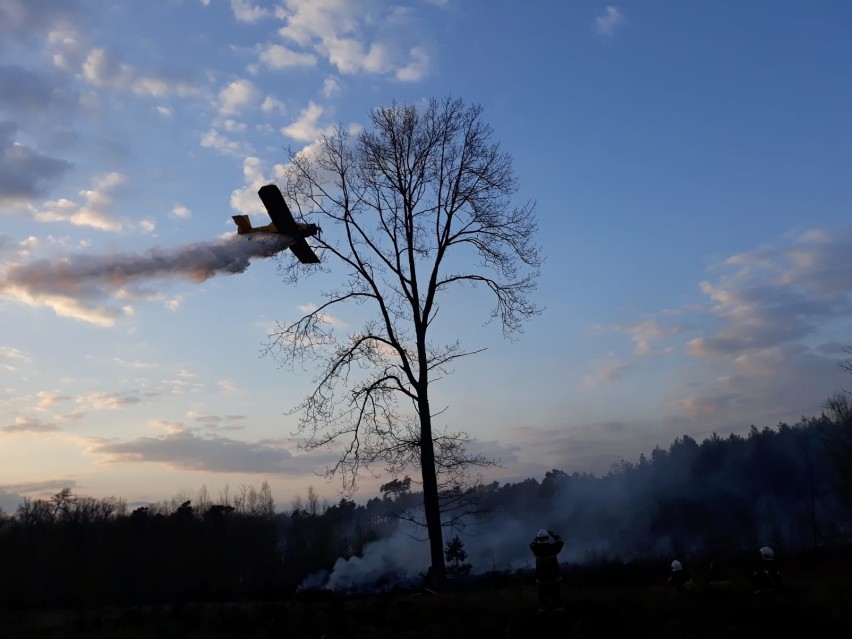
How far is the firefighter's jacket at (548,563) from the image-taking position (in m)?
12.3

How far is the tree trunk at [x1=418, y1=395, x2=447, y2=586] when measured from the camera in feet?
60.7

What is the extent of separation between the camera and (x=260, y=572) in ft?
208

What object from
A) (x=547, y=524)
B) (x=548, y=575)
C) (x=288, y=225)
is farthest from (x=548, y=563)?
(x=547, y=524)

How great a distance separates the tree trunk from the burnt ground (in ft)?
2.12

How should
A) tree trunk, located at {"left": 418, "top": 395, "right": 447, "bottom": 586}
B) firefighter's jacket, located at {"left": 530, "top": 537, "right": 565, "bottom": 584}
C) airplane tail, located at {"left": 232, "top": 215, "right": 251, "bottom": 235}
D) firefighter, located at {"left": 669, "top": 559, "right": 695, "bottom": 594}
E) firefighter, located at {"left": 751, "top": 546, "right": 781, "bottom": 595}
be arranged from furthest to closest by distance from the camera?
airplane tail, located at {"left": 232, "top": 215, "right": 251, "bottom": 235} → tree trunk, located at {"left": 418, "top": 395, "right": 447, "bottom": 586} → firefighter, located at {"left": 669, "top": 559, "right": 695, "bottom": 594} → firefighter, located at {"left": 751, "top": 546, "right": 781, "bottom": 595} → firefighter's jacket, located at {"left": 530, "top": 537, "right": 565, "bottom": 584}

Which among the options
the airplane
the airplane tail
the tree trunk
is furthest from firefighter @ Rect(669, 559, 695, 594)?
the airplane tail

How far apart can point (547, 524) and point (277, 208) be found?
71.4m

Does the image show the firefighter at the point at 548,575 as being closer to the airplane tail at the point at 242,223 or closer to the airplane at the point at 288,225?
the airplane at the point at 288,225

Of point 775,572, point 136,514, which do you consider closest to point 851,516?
point 775,572

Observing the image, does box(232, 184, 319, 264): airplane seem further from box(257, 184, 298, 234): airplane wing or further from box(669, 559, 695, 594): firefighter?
box(669, 559, 695, 594): firefighter

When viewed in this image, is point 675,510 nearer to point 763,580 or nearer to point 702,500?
point 702,500

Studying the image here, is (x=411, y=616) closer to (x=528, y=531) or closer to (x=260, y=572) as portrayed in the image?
(x=260, y=572)

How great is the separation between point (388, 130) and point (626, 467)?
7046 centimetres

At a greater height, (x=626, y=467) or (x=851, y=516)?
(x=626, y=467)
